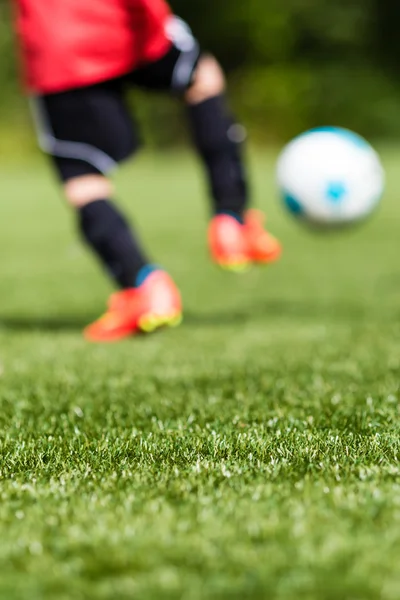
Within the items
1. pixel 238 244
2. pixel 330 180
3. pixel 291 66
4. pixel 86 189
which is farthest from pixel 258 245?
pixel 291 66

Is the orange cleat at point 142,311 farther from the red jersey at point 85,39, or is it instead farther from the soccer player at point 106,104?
the red jersey at point 85,39

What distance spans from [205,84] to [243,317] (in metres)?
0.93

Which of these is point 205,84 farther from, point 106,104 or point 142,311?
point 142,311

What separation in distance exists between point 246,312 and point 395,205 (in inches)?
236

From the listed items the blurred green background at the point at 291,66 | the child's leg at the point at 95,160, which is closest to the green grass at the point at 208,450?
the child's leg at the point at 95,160

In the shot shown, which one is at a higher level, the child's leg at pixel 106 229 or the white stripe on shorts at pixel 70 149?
the white stripe on shorts at pixel 70 149

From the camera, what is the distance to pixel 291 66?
27531 mm

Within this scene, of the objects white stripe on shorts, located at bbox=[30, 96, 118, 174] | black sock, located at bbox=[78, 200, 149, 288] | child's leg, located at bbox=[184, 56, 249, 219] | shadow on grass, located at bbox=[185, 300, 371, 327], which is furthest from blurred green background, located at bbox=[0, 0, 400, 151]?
black sock, located at bbox=[78, 200, 149, 288]

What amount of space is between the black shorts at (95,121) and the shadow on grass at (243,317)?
64cm

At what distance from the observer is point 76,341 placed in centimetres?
341

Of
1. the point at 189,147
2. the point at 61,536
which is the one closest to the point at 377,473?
the point at 61,536

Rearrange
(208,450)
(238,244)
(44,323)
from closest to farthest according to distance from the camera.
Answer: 1. (208,450)
2. (238,244)
3. (44,323)

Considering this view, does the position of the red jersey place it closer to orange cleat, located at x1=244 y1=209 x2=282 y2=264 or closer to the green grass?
orange cleat, located at x1=244 y1=209 x2=282 y2=264

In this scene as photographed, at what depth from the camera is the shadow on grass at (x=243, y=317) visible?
381 centimetres
